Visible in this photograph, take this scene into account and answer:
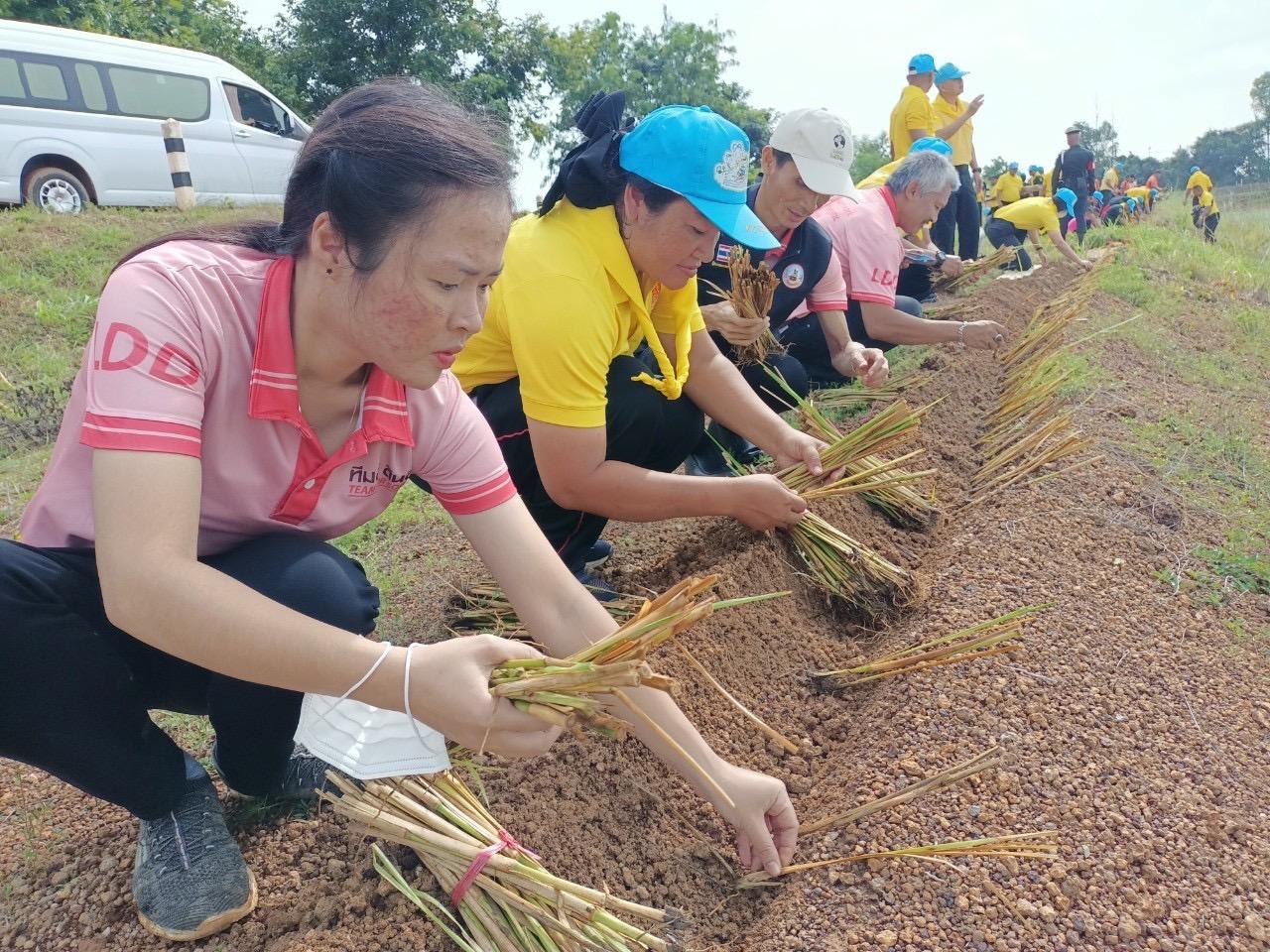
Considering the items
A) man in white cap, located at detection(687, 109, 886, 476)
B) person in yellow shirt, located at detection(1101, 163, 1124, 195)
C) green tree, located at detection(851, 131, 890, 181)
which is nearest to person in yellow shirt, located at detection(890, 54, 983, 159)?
man in white cap, located at detection(687, 109, 886, 476)

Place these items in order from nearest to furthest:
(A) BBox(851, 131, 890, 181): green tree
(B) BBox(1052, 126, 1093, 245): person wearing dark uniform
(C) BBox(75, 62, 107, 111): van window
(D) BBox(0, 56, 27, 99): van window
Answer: (D) BBox(0, 56, 27, 99): van window
(C) BBox(75, 62, 107, 111): van window
(B) BBox(1052, 126, 1093, 245): person wearing dark uniform
(A) BBox(851, 131, 890, 181): green tree

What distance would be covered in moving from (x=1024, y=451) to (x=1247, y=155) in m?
58.2

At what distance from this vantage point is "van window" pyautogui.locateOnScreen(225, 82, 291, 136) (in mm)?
8773

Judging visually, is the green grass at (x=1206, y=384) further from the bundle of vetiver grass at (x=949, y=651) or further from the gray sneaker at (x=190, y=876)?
the gray sneaker at (x=190, y=876)

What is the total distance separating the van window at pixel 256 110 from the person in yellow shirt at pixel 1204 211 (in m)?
12.1

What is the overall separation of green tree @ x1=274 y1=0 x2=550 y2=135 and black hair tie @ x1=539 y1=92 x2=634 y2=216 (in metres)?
13.4

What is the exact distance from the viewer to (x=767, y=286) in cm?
299

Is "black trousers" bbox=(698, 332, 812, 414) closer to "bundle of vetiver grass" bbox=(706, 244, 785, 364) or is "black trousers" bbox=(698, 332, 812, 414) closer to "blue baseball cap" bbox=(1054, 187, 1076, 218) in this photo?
"bundle of vetiver grass" bbox=(706, 244, 785, 364)

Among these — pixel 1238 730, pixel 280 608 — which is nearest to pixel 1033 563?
pixel 1238 730

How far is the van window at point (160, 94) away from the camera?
7.90 meters

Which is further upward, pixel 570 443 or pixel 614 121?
pixel 614 121

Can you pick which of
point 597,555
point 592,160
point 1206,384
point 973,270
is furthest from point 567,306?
point 973,270

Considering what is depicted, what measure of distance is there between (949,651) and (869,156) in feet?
142

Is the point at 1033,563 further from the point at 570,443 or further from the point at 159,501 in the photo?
the point at 159,501
